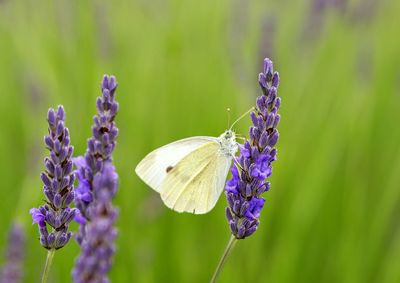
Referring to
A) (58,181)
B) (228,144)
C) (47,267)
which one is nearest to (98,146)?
(58,181)

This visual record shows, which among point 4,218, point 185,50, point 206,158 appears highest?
point 185,50

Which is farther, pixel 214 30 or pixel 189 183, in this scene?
pixel 214 30

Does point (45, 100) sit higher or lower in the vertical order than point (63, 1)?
lower

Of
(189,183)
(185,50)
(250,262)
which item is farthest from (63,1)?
(189,183)

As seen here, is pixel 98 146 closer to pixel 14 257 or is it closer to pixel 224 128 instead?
pixel 14 257

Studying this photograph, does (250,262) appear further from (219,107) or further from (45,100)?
(45,100)

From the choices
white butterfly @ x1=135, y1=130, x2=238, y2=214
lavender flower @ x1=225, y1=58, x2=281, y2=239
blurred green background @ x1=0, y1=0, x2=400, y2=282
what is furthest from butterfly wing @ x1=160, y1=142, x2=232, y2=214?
blurred green background @ x1=0, y1=0, x2=400, y2=282
